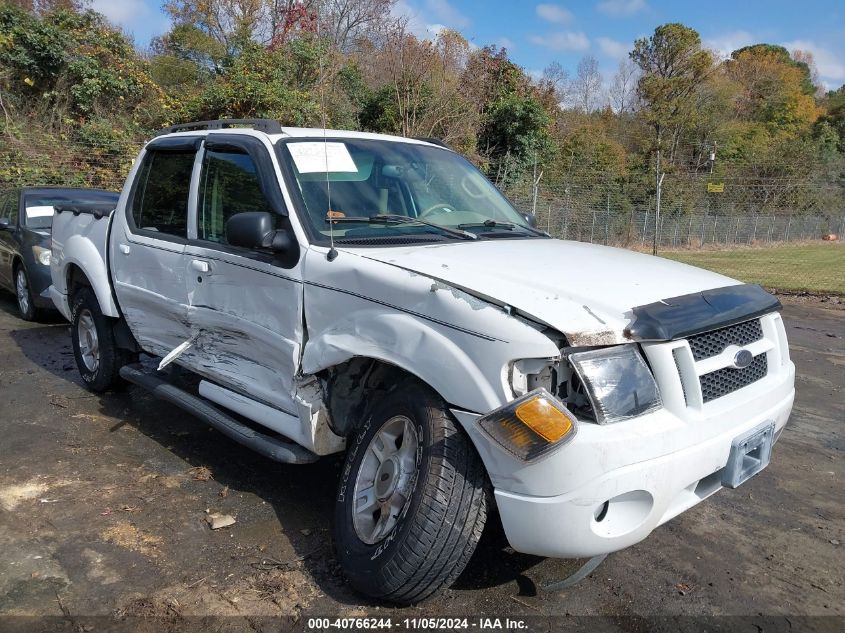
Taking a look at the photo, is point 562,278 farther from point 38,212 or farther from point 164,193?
point 38,212

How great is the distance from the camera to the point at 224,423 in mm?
3752

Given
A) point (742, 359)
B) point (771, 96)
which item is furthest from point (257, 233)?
point (771, 96)

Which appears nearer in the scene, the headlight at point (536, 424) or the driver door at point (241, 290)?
the headlight at point (536, 424)

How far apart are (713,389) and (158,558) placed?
8.47 ft

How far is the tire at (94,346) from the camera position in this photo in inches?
209

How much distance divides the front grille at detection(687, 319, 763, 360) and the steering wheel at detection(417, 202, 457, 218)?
1671 mm

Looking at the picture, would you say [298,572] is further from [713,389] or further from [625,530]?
[713,389]

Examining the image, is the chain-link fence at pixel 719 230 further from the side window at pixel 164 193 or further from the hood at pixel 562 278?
the side window at pixel 164 193

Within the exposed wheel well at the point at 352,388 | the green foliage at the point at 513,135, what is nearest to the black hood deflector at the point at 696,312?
the exposed wheel well at the point at 352,388

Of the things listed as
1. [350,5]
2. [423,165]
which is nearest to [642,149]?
[350,5]

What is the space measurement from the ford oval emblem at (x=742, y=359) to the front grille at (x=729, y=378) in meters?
0.03

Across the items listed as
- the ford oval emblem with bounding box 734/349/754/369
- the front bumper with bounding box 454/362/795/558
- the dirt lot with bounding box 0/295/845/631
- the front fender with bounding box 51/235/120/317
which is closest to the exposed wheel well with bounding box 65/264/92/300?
the front fender with bounding box 51/235/120/317

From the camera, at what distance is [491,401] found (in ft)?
7.89

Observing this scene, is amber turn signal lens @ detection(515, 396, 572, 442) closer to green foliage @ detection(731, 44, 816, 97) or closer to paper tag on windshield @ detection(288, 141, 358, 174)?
paper tag on windshield @ detection(288, 141, 358, 174)
